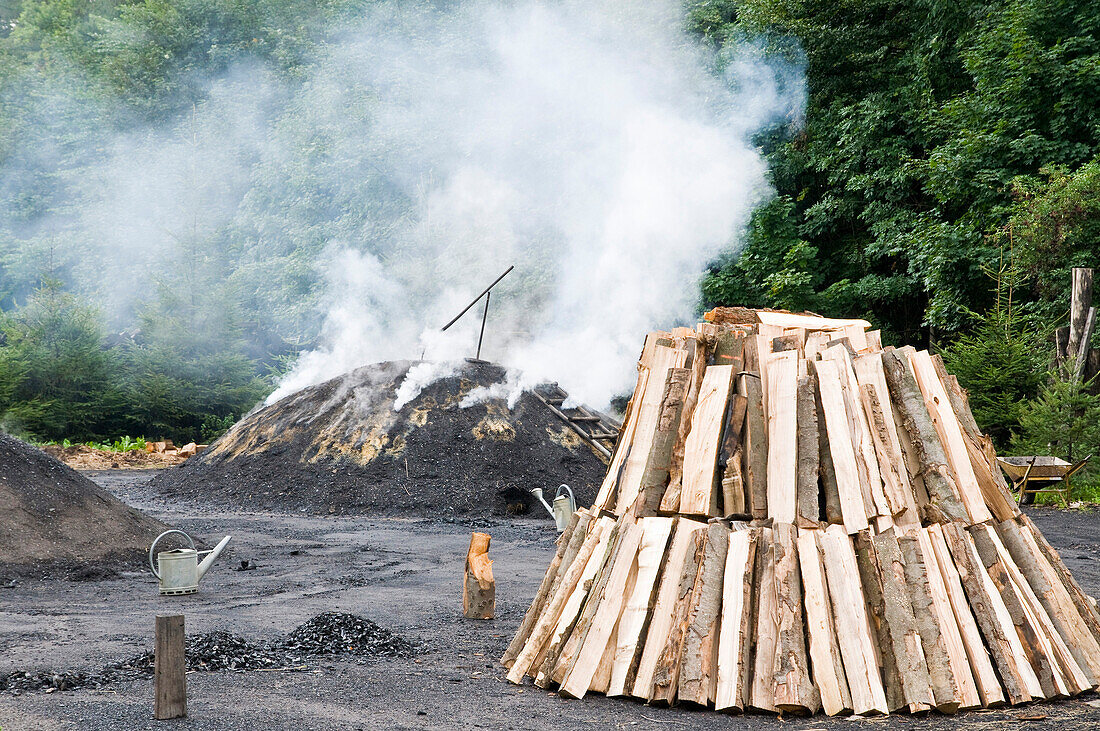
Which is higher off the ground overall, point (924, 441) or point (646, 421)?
point (646, 421)

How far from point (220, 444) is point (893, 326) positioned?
16.6 metres

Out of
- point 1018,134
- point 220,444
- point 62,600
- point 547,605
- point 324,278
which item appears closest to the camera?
point 547,605

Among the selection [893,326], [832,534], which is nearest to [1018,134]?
[893,326]

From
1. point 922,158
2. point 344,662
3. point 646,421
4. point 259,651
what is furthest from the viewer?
point 922,158

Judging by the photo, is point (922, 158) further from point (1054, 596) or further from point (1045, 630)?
point (1045, 630)

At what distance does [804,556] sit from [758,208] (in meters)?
19.8

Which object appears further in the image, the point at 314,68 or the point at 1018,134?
the point at 314,68

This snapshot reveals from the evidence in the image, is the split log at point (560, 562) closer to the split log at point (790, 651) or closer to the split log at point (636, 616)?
the split log at point (636, 616)

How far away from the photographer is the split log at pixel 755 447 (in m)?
4.15

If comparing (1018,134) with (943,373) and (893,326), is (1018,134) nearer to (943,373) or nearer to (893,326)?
(893,326)

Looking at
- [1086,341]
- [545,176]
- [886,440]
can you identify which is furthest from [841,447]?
[545,176]

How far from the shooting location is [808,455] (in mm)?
4137

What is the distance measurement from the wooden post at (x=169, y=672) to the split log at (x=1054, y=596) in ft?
12.5

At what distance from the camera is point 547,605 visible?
179 inches
